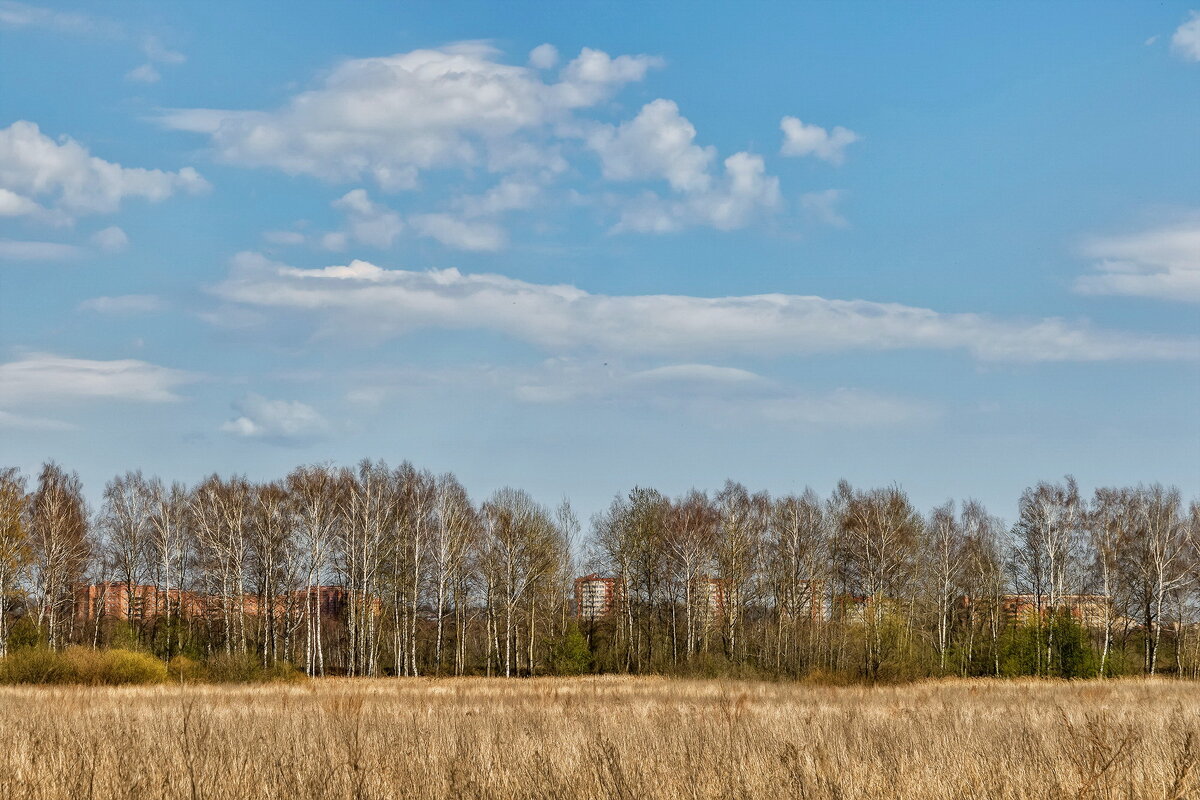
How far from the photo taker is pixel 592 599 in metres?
57.5

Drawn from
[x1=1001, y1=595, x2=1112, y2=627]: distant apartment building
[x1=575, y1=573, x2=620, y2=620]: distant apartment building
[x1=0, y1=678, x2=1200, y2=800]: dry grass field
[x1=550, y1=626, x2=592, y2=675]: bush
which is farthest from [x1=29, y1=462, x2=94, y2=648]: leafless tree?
[x1=1001, y1=595, x2=1112, y2=627]: distant apartment building

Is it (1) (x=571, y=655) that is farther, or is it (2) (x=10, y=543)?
(1) (x=571, y=655)

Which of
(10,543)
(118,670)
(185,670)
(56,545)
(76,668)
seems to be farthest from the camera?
(56,545)

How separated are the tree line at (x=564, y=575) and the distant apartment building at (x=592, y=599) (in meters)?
0.25

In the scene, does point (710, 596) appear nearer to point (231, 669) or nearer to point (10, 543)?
point (231, 669)

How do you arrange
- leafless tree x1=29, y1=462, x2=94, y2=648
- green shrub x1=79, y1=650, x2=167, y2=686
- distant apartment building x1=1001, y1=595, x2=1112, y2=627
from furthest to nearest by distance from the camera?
distant apartment building x1=1001, y1=595, x2=1112, y2=627
leafless tree x1=29, y1=462, x2=94, y2=648
green shrub x1=79, y1=650, x2=167, y2=686

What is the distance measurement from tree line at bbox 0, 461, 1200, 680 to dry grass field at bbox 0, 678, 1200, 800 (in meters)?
26.0

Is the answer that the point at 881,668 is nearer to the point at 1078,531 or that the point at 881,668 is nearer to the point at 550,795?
the point at 1078,531

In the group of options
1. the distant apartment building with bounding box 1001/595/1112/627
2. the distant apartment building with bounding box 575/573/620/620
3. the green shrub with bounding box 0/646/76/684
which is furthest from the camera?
the distant apartment building with bounding box 575/573/620/620

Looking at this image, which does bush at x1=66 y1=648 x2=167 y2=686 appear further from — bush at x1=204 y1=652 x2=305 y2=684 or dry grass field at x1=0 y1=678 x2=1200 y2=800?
dry grass field at x1=0 y1=678 x2=1200 y2=800

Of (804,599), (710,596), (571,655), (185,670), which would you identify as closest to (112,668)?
(185,670)

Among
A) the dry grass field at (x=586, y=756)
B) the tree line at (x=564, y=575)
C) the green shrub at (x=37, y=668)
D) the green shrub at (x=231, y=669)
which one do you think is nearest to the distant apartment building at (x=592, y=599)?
the tree line at (x=564, y=575)

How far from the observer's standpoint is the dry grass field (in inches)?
356

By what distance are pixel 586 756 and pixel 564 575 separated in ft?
152
